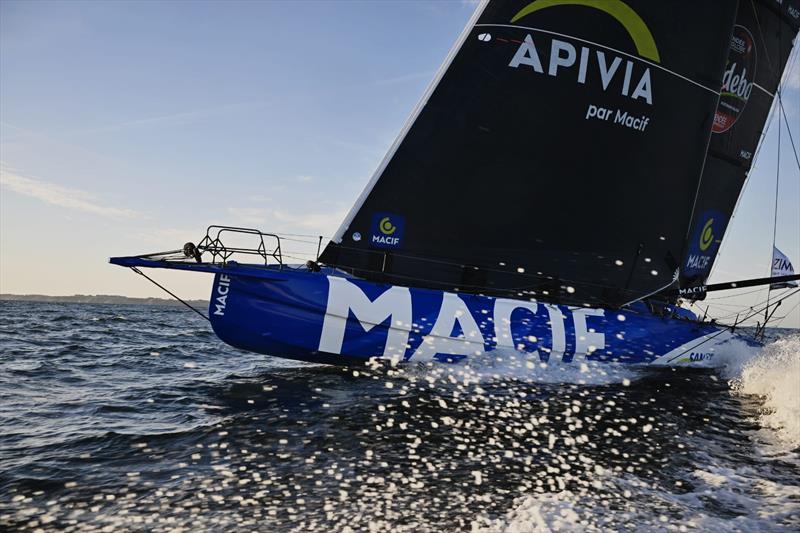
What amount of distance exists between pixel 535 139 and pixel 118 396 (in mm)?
7498

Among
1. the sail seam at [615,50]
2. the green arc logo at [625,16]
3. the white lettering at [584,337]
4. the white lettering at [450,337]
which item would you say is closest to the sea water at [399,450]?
the white lettering at [450,337]

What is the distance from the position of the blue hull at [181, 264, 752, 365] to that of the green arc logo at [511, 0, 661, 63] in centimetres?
483

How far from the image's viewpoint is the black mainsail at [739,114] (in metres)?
12.1

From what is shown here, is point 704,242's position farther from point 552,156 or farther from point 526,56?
point 526,56

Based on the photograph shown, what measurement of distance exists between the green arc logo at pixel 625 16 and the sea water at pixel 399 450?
18.7ft

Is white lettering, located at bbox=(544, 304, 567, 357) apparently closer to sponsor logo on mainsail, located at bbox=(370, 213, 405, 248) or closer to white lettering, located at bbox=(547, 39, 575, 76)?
sponsor logo on mainsail, located at bbox=(370, 213, 405, 248)

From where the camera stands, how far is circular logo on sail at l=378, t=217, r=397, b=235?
28.2ft

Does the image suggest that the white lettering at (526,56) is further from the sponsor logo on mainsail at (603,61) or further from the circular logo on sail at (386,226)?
the circular logo on sail at (386,226)

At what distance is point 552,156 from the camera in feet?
29.9

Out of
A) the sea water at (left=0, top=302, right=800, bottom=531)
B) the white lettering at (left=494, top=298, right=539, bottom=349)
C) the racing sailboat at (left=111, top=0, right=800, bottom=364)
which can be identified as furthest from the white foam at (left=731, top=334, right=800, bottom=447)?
the white lettering at (left=494, top=298, right=539, bottom=349)

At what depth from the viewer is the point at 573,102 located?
9.06 m

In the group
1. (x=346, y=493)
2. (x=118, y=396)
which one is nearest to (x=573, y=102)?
(x=346, y=493)

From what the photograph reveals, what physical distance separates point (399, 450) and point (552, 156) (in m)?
6.29

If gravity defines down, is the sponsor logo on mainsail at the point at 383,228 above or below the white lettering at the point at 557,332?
above
